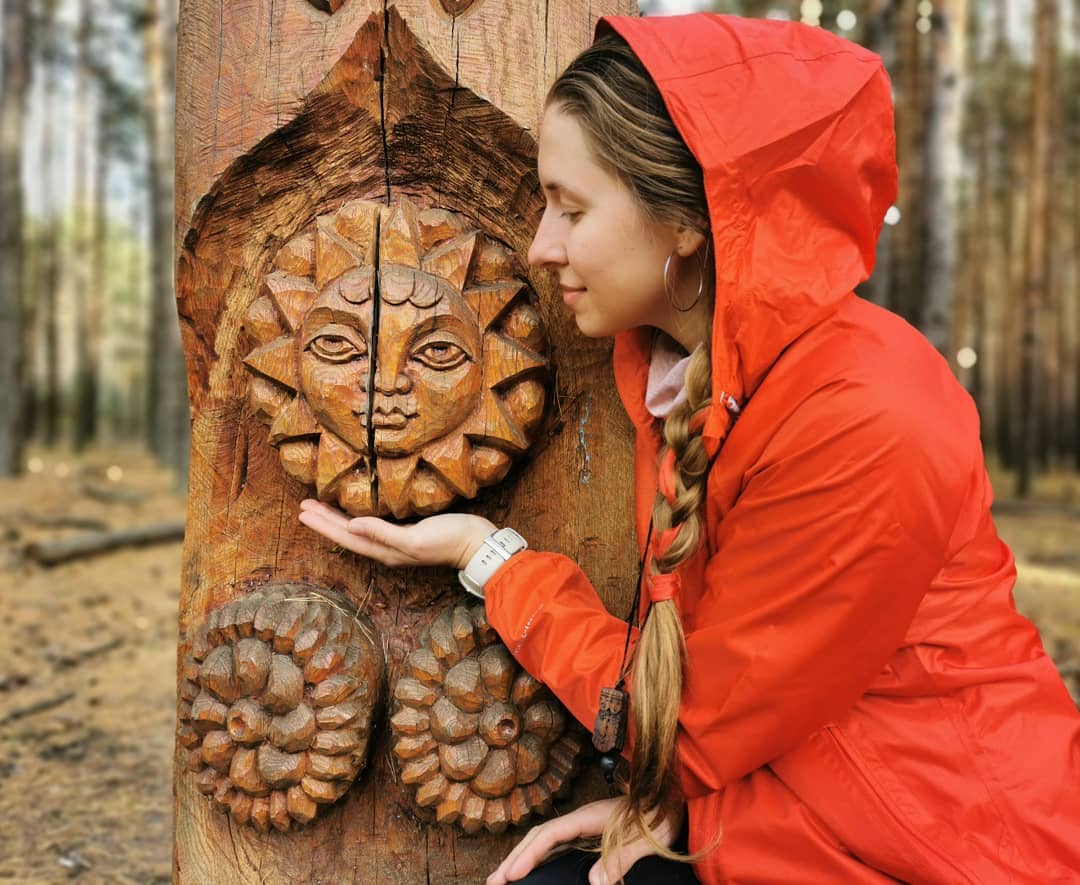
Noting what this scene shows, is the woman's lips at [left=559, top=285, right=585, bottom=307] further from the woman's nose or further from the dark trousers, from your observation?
the dark trousers

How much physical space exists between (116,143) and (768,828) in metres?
17.6

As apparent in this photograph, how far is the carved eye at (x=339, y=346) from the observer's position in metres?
1.79

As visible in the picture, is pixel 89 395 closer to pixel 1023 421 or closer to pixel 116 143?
pixel 116 143

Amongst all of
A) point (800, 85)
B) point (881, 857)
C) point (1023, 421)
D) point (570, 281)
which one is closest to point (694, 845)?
point (881, 857)

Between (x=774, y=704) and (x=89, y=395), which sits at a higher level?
(x=774, y=704)

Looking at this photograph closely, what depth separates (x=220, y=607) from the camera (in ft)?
6.44

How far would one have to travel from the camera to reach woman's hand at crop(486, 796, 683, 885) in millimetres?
1628

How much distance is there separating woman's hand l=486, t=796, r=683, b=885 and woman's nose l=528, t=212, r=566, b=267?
0.92 m

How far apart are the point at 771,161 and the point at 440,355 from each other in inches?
26.8

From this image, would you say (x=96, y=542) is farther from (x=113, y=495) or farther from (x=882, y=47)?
(x=882, y=47)

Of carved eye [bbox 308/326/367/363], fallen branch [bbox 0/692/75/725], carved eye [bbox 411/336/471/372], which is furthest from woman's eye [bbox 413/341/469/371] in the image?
fallen branch [bbox 0/692/75/725]

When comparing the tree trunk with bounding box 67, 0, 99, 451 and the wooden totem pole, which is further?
the tree trunk with bounding box 67, 0, 99, 451

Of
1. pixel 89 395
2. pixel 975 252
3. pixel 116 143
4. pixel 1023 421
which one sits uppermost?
pixel 116 143

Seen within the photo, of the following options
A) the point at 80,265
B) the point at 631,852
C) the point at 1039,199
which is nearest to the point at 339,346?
the point at 631,852
